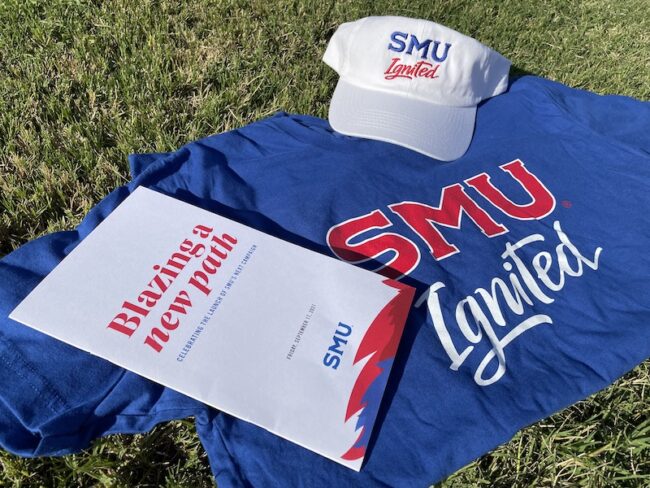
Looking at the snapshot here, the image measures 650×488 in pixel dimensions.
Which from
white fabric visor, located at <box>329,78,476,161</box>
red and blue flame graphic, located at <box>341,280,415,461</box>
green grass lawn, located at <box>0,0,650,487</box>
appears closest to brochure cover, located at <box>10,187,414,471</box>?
red and blue flame graphic, located at <box>341,280,415,461</box>

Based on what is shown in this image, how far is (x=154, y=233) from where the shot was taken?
1.12 metres

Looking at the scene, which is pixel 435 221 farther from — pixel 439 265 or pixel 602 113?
pixel 602 113

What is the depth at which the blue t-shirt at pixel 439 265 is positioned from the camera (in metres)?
0.93

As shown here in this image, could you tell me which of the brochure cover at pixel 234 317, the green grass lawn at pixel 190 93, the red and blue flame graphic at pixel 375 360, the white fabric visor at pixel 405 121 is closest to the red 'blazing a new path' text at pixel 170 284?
the brochure cover at pixel 234 317

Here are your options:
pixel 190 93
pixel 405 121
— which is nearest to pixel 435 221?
pixel 405 121

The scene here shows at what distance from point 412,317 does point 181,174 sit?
25.9 inches

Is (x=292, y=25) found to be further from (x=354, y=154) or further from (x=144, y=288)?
(x=144, y=288)

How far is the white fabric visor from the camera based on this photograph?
4.55ft

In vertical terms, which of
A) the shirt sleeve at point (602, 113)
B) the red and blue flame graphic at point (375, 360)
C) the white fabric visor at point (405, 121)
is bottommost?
the red and blue flame graphic at point (375, 360)

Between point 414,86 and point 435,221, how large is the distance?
43 cm

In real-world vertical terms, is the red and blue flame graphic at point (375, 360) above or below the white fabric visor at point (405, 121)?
below

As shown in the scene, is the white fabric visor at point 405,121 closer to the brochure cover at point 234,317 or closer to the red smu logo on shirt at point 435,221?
the red smu logo on shirt at point 435,221

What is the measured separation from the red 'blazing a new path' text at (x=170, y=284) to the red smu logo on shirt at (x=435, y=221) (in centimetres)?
26

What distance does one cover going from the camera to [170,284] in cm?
104
